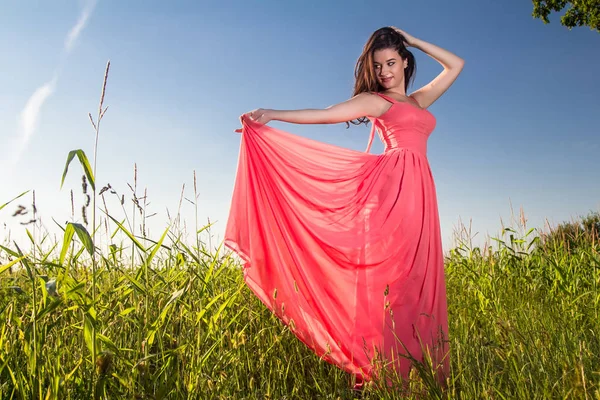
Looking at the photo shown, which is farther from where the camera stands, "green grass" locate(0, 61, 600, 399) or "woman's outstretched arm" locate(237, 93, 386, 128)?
"woman's outstretched arm" locate(237, 93, 386, 128)

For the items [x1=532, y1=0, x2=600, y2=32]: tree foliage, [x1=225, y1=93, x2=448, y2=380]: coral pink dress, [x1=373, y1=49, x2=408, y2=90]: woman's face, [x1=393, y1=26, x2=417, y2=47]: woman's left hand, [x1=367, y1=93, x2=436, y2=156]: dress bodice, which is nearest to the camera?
[x1=225, y1=93, x2=448, y2=380]: coral pink dress

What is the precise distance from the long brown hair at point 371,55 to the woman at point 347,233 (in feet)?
0.30

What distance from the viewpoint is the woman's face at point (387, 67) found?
12.2ft

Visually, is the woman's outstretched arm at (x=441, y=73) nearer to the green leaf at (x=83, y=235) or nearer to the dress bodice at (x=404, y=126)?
the dress bodice at (x=404, y=126)

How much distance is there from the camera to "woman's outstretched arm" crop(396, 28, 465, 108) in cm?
391

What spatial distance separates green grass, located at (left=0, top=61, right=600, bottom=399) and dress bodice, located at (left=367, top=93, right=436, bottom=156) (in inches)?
51.1

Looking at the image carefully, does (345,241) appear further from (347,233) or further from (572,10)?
(572,10)

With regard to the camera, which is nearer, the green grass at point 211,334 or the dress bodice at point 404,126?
the green grass at point 211,334

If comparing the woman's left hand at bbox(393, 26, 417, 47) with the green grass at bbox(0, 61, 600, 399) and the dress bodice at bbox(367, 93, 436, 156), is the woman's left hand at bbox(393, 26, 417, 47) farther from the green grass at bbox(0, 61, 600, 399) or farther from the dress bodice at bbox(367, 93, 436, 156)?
the green grass at bbox(0, 61, 600, 399)

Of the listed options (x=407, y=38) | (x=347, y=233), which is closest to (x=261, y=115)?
(x=347, y=233)

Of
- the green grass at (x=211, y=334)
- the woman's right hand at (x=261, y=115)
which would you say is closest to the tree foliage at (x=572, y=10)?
the green grass at (x=211, y=334)

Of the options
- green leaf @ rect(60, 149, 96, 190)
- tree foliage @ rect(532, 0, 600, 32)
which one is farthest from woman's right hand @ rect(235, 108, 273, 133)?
tree foliage @ rect(532, 0, 600, 32)

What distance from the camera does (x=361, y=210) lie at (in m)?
3.30

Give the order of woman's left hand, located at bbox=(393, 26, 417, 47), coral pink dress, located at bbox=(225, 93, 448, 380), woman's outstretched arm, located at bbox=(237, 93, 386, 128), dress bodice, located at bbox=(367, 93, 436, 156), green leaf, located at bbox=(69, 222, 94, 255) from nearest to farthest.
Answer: green leaf, located at bbox=(69, 222, 94, 255)
coral pink dress, located at bbox=(225, 93, 448, 380)
woman's outstretched arm, located at bbox=(237, 93, 386, 128)
dress bodice, located at bbox=(367, 93, 436, 156)
woman's left hand, located at bbox=(393, 26, 417, 47)
